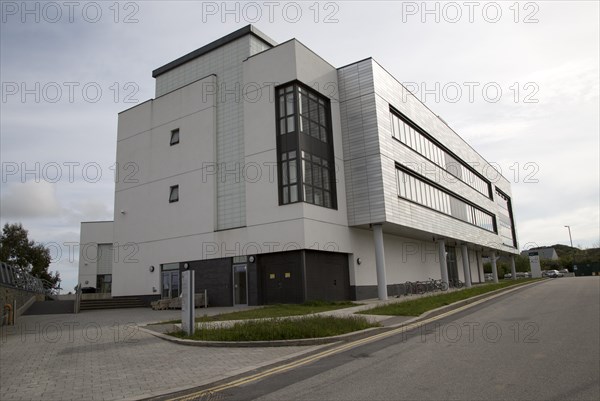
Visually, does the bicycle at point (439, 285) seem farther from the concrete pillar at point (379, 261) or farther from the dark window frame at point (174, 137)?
the dark window frame at point (174, 137)

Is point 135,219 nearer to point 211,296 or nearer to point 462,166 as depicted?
point 211,296

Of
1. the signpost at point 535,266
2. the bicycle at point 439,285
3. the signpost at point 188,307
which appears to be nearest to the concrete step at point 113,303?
the signpost at point 188,307

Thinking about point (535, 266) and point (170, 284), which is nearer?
point (170, 284)

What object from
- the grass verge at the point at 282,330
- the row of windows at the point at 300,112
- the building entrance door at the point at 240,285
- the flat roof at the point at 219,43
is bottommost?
the grass verge at the point at 282,330

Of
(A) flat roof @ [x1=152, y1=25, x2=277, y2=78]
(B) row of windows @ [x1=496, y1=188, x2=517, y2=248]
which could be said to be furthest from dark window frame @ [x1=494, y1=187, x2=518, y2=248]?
(A) flat roof @ [x1=152, y1=25, x2=277, y2=78]

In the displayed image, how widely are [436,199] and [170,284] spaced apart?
21301 mm

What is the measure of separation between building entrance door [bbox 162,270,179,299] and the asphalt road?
69.1 ft

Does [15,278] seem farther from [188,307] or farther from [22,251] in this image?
[22,251]

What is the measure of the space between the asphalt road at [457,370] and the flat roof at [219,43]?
76.4ft

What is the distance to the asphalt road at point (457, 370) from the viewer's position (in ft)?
20.1

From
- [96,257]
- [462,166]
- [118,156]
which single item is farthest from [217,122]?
[96,257]

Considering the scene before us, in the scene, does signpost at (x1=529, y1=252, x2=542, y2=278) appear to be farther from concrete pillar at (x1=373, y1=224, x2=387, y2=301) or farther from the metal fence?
the metal fence

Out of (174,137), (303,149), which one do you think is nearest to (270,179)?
(303,149)

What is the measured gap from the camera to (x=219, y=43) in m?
30.6
